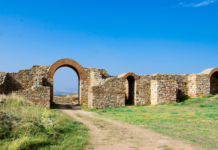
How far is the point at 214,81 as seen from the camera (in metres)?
18.6

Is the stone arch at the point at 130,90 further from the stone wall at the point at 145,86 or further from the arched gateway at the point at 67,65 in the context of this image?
the arched gateway at the point at 67,65

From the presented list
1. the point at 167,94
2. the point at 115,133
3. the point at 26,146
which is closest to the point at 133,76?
the point at 167,94

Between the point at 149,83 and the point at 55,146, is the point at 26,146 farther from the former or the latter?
the point at 149,83

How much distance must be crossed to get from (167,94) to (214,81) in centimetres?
676

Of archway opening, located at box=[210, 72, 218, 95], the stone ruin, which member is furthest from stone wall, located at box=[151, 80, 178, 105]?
archway opening, located at box=[210, 72, 218, 95]

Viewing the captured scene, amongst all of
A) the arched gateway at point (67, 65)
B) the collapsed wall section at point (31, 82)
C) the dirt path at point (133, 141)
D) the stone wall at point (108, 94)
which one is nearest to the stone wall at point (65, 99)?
the arched gateway at point (67, 65)

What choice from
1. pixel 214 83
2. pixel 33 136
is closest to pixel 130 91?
pixel 214 83

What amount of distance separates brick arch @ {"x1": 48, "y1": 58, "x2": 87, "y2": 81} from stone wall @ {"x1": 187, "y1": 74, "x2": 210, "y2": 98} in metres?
10.2

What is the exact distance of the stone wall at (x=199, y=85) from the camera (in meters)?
16.7

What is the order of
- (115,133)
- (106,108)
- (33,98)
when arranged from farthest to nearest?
1. (106,108)
2. (33,98)
3. (115,133)

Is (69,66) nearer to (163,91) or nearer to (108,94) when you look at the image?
(108,94)

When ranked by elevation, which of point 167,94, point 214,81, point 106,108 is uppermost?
point 214,81

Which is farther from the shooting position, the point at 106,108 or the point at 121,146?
the point at 106,108

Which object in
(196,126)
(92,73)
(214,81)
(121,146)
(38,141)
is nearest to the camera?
(38,141)
